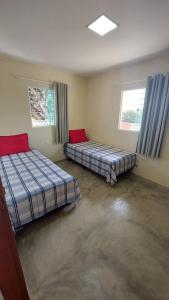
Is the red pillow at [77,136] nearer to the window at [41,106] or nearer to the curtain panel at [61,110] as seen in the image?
the curtain panel at [61,110]

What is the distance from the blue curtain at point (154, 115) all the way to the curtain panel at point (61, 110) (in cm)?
190

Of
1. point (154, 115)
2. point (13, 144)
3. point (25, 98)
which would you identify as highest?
point (25, 98)

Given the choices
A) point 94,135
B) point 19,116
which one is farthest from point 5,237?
point 94,135

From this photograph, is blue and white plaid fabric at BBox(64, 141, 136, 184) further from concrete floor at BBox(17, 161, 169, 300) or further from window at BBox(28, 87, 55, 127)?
window at BBox(28, 87, 55, 127)

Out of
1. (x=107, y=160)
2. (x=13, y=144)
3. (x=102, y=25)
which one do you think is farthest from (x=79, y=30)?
(x=13, y=144)

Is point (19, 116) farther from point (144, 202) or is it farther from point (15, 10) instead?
point (144, 202)

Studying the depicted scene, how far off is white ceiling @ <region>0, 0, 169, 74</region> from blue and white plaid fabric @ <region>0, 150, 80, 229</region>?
185 centimetres

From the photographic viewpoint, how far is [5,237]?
1.92 ft

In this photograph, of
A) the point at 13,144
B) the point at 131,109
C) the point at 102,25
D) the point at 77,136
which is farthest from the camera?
the point at 77,136

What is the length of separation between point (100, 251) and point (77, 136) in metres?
2.81

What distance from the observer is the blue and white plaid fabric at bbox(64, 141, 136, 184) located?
2454 mm

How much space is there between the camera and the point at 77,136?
3.72 metres

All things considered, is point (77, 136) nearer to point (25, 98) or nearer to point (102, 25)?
point (25, 98)

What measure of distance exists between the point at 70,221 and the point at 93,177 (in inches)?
49.4
